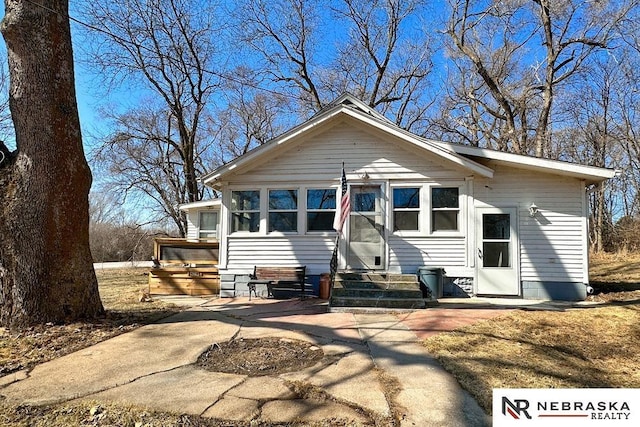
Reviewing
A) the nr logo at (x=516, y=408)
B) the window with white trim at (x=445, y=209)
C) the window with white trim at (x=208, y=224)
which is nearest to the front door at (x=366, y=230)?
the window with white trim at (x=445, y=209)

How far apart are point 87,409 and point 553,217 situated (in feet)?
32.6

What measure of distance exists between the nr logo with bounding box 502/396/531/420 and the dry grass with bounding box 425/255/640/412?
1.52 feet

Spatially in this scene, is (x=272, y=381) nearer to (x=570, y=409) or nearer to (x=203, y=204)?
(x=570, y=409)

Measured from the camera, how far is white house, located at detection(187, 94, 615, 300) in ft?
30.9

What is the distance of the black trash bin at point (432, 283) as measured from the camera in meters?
9.26

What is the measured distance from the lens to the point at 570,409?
2.78m

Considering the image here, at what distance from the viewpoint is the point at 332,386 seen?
384cm

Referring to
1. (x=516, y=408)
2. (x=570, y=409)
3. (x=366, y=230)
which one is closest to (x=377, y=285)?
(x=366, y=230)

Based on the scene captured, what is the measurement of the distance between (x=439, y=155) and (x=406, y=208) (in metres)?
1.55

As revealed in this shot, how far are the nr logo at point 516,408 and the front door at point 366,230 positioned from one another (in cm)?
692

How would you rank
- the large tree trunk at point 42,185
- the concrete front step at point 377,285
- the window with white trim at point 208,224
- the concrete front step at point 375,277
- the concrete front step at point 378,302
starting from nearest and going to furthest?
the large tree trunk at point 42,185
the concrete front step at point 378,302
the concrete front step at point 377,285
the concrete front step at point 375,277
the window with white trim at point 208,224

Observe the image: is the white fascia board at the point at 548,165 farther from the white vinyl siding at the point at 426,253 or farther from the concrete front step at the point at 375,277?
the concrete front step at the point at 375,277

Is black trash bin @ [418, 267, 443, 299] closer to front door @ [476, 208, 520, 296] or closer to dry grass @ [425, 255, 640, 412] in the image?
front door @ [476, 208, 520, 296]

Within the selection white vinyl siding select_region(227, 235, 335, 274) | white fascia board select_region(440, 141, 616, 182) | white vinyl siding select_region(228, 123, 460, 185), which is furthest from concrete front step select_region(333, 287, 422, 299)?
white fascia board select_region(440, 141, 616, 182)
